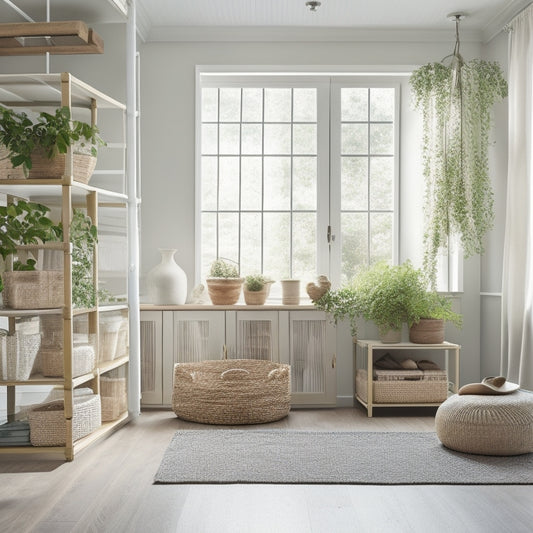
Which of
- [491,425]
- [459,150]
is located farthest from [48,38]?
[491,425]

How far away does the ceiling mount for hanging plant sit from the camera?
4.23 metres

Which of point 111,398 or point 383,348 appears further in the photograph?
point 383,348

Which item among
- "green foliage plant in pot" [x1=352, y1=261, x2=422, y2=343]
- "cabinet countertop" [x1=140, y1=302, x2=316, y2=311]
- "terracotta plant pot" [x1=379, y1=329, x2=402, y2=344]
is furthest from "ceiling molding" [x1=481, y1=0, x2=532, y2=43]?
"cabinet countertop" [x1=140, y1=302, x2=316, y2=311]

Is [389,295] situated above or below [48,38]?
below

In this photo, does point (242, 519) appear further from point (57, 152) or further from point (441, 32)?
point (441, 32)

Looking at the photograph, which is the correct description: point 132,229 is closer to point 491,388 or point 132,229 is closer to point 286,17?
point 286,17

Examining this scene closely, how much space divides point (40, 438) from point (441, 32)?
4.16 m

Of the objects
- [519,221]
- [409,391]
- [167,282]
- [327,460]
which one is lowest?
[327,460]

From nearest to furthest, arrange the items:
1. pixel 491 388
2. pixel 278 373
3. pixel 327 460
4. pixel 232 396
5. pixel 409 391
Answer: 1. pixel 327 460
2. pixel 491 388
3. pixel 232 396
4. pixel 278 373
5. pixel 409 391

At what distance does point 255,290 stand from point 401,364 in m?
1.19

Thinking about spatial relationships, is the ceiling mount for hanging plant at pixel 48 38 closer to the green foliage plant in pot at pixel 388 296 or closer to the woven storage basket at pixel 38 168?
the woven storage basket at pixel 38 168

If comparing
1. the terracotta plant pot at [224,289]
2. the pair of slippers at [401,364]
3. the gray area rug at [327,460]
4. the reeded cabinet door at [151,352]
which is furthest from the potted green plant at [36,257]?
the pair of slippers at [401,364]

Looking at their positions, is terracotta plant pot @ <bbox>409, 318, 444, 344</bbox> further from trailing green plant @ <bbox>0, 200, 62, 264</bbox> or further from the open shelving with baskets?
trailing green plant @ <bbox>0, 200, 62, 264</bbox>

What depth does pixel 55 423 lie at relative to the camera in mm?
3787
